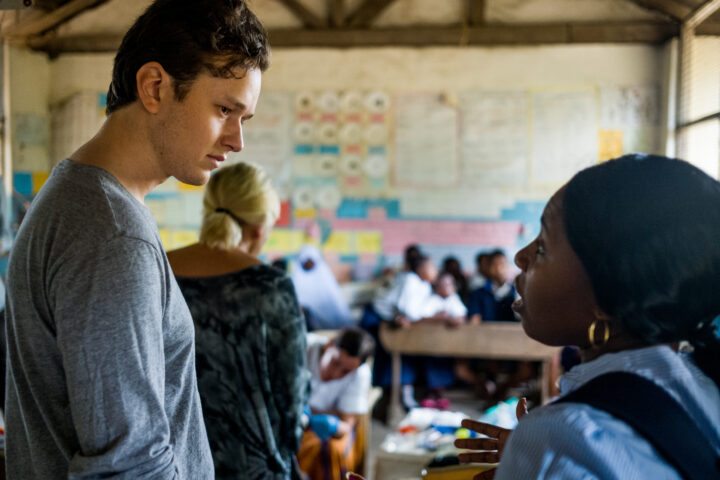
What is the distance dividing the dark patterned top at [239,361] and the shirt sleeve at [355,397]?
1.60 meters

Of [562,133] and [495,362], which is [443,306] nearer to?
[495,362]

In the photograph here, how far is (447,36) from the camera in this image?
5.72m

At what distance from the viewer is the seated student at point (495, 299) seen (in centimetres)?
507

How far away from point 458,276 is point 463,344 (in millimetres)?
1099

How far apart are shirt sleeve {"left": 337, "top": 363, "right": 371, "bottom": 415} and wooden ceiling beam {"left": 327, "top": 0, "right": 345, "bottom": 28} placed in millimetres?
3889

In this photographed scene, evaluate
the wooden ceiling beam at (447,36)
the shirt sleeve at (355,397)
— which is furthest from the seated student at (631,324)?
the wooden ceiling beam at (447,36)

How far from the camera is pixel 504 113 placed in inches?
227

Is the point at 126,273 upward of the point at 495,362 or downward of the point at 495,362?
upward

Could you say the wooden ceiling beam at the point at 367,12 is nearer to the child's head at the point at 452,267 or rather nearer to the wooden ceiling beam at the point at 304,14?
the wooden ceiling beam at the point at 304,14

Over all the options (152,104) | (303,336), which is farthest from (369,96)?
(152,104)

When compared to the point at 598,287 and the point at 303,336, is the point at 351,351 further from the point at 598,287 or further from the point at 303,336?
the point at 598,287

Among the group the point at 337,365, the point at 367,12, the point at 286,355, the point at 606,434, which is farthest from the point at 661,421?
the point at 367,12

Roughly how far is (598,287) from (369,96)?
17.7 feet

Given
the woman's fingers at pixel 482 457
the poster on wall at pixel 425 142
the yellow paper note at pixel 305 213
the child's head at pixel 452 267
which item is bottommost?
the child's head at pixel 452 267
